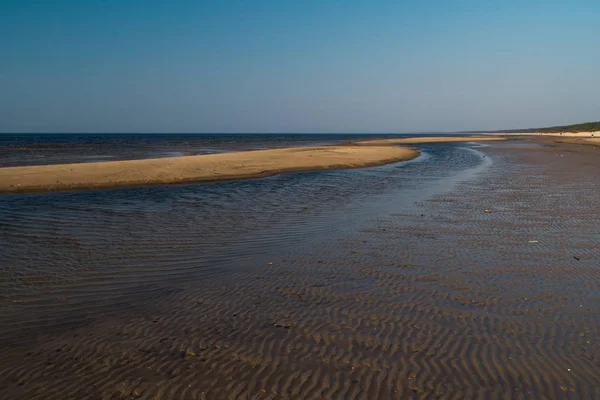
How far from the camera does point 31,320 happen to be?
5.72m

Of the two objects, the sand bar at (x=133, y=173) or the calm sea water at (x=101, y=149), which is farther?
the calm sea water at (x=101, y=149)

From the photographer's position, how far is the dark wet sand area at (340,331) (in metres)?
4.20

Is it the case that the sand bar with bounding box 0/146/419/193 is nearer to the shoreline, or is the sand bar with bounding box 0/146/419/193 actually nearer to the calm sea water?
the shoreline

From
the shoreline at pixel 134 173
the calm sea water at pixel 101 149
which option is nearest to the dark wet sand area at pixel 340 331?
the shoreline at pixel 134 173

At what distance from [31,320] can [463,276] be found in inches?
279

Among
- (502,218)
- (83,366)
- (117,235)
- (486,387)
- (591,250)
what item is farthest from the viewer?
(502,218)

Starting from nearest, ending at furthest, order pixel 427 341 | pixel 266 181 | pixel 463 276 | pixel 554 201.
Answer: pixel 427 341
pixel 463 276
pixel 554 201
pixel 266 181

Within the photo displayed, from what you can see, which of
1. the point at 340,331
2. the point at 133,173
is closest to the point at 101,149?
the point at 133,173

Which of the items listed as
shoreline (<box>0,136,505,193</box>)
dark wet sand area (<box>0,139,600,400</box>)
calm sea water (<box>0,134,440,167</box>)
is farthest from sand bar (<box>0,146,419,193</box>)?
dark wet sand area (<box>0,139,600,400</box>)

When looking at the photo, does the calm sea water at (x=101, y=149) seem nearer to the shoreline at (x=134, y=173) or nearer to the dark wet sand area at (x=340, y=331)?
the shoreline at (x=134, y=173)

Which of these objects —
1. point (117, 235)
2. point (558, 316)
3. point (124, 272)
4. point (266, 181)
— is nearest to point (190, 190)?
point (266, 181)

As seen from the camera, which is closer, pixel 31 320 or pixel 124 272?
pixel 31 320

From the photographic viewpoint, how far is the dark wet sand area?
4.20 m

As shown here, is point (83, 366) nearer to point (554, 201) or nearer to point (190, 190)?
point (190, 190)
